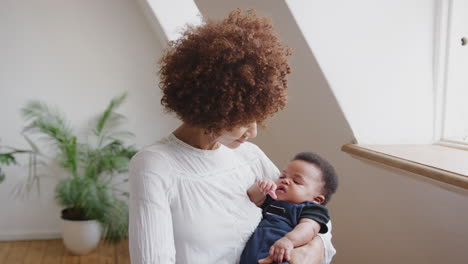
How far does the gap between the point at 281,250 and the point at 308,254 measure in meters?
0.12

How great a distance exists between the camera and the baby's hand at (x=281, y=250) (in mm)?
1418

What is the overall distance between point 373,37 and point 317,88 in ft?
0.89

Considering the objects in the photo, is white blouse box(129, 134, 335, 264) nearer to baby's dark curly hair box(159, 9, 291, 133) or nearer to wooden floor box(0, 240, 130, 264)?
baby's dark curly hair box(159, 9, 291, 133)

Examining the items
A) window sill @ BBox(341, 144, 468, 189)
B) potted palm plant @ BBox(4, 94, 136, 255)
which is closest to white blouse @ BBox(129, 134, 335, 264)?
window sill @ BBox(341, 144, 468, 189)

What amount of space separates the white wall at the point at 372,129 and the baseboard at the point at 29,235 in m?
3.20

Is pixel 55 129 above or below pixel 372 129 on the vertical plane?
above

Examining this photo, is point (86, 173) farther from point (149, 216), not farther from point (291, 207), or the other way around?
point (149, 216)

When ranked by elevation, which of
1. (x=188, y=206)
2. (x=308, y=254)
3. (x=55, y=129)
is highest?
(x=55, y=129)

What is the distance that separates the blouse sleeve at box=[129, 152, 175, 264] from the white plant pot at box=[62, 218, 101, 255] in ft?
9.75

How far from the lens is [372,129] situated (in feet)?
6.15

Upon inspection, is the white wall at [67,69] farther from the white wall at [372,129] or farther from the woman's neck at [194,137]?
the woman's neck at [194,137]

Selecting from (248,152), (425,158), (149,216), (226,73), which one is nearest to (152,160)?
(149,216)

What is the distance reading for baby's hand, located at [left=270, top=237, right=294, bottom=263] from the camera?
142 cm

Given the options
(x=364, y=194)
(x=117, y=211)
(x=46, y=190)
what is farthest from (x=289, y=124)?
(x=46, y=190)
